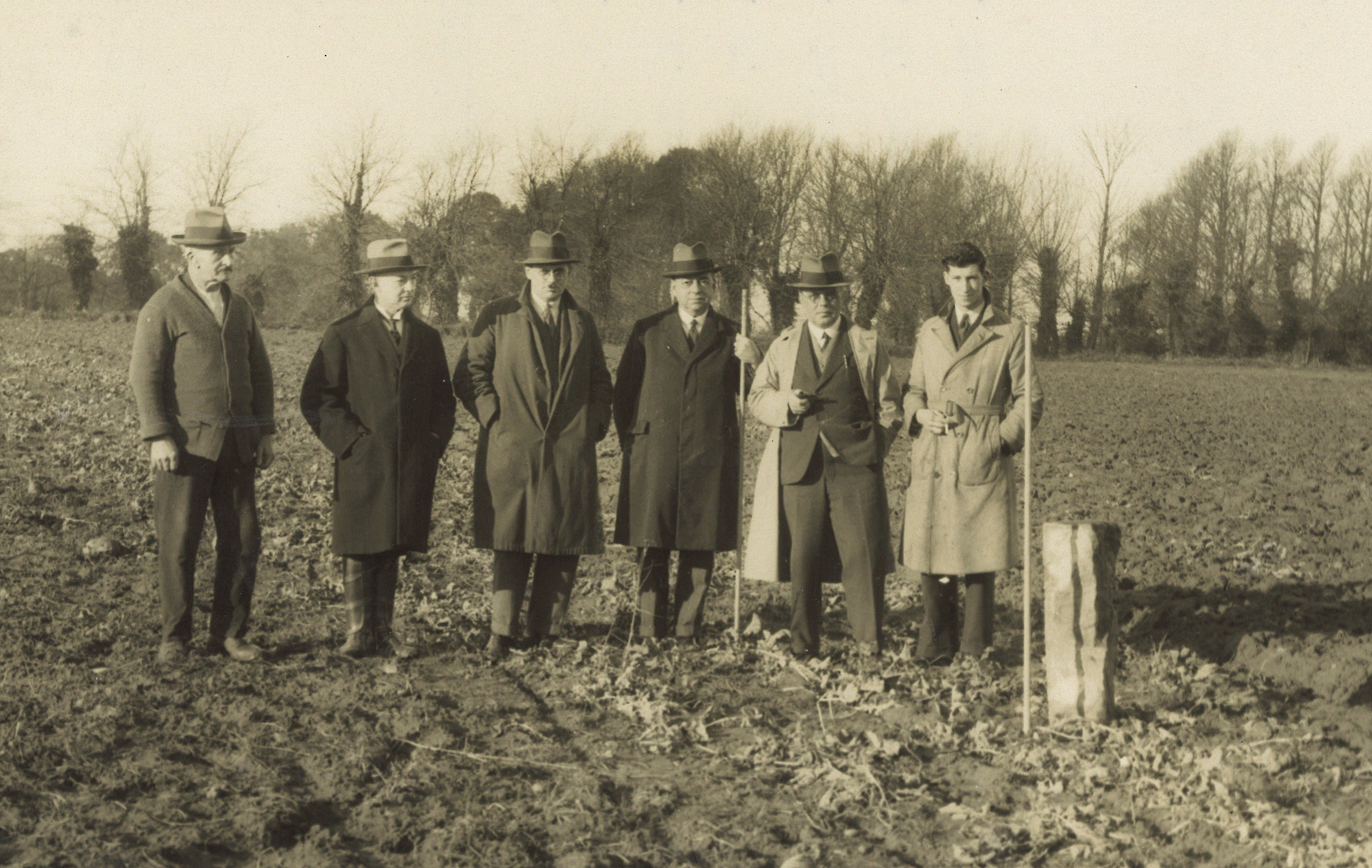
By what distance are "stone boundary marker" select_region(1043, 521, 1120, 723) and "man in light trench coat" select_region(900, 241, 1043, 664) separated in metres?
0.67

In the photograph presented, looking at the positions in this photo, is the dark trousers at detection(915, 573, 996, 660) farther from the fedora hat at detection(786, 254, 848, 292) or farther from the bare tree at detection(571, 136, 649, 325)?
the bare tree at detection(571, 136, 649, 325)

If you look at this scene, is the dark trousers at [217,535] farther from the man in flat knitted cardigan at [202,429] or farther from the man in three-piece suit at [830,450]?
the man in three-piece suit at [830,450]

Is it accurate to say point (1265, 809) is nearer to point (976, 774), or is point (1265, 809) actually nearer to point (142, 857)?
point (976, 774)

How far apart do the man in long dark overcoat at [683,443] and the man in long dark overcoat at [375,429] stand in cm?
105

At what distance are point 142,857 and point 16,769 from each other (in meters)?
0.92

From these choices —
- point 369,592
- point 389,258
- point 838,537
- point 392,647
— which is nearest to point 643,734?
point 838,537

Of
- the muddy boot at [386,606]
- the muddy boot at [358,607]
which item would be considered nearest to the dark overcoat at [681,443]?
the muddy boot at [386,606]

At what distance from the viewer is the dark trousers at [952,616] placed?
19.0 feet

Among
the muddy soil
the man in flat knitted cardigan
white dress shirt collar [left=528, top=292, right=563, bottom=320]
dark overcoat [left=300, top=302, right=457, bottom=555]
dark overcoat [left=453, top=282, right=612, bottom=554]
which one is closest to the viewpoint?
the muddy soil

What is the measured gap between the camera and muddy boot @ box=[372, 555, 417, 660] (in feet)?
19.5

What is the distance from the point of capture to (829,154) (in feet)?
154

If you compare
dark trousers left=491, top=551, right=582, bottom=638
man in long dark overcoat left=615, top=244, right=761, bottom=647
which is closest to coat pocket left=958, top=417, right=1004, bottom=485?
man in long dark overcoat left=615, top=244, right=761, bottom=647

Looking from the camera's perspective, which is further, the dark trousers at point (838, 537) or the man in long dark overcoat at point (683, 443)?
the man in long dark overcoat at point (683, 443)

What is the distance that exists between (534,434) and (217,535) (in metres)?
1.58
